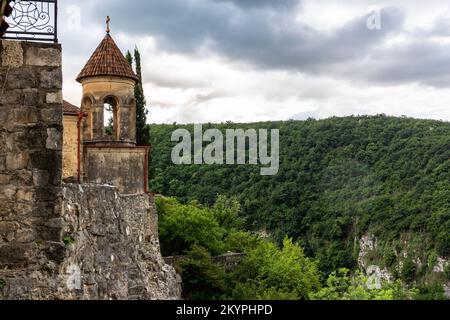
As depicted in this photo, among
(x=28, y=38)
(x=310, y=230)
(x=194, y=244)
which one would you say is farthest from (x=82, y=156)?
(x=310, y=230)

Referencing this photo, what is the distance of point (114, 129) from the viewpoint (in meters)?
19.5

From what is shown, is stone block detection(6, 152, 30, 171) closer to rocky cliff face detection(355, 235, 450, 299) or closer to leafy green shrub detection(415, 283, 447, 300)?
leafy green shrub detection(415, 283, 447, 300)

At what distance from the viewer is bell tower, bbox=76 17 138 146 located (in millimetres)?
19328

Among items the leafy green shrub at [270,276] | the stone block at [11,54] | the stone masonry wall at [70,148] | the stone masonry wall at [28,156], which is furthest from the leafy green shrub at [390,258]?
the stone block at [11,54]

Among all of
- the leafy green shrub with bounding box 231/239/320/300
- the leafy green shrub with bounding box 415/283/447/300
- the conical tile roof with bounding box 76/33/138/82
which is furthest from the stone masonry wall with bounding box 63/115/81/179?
the leafy green shrub with bounding box 415/283/447/300

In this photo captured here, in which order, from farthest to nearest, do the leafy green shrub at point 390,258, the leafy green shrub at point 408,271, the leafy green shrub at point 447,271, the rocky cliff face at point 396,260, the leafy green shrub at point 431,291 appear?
the leafy green shrub at point 390,258
the leafy green shrub at point 408,271
the rocky cliff face at point 396,260
the leafy green shrub at point 447,271
the leafy green shrub at point 431,291

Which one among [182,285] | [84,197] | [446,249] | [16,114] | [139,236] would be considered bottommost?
[446,249]

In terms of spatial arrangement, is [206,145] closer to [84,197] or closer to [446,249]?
[446,249]

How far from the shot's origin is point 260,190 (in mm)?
72125

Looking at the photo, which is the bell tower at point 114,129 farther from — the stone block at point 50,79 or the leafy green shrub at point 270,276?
the stone block at point 50,79

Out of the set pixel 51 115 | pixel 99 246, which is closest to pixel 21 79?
pixel 51 115

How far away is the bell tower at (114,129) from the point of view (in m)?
18.7
